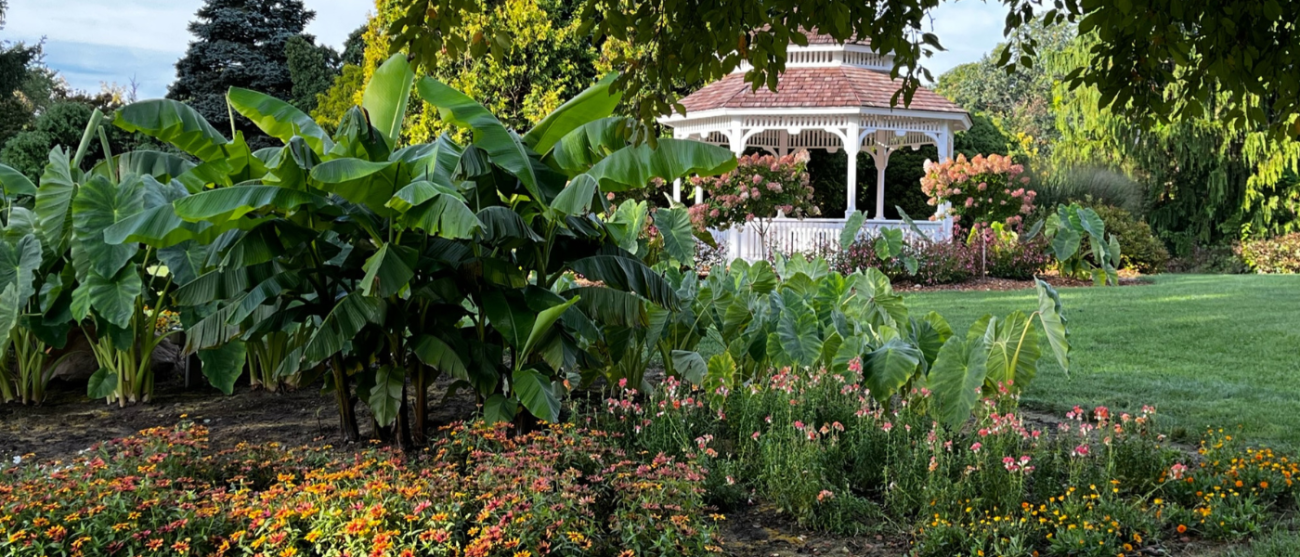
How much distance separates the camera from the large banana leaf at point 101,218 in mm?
5051

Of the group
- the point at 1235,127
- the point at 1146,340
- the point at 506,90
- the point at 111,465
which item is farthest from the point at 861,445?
the point at 506,90

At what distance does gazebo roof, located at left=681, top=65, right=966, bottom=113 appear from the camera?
56.5 ft

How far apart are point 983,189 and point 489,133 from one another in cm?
1189

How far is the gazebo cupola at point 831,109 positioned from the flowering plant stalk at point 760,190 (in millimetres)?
2239

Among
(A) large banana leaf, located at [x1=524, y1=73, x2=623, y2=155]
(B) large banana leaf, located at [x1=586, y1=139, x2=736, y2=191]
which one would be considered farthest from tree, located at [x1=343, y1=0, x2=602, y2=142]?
(B) large banana leaf, located at [x1=586, y1=139, x2=736, y2=191]

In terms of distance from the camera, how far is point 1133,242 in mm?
17453

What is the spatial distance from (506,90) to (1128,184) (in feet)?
42.3

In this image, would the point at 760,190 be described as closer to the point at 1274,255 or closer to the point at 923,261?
the point at 923,261

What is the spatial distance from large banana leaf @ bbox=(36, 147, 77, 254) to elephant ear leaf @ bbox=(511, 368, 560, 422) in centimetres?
310

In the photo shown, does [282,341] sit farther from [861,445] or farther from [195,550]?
[861,445]

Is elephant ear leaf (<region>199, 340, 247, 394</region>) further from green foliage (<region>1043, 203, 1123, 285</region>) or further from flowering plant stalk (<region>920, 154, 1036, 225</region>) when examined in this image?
flowering plant stalk (<region>920, 154, 1036, 225</region>)

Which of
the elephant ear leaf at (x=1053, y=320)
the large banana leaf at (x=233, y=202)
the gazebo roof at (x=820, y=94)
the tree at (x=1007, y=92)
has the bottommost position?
the elephant ear leaf at (x=1053, y=320)

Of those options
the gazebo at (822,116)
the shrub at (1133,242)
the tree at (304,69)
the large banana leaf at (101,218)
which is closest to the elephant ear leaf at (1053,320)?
the large banana leaf at (101,218)

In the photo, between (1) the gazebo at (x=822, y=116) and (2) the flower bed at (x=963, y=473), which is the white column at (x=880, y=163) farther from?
(2) the flower bed at (x=963, y=473)
